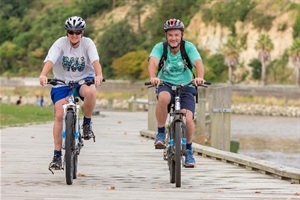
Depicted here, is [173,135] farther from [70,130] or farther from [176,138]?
[70,130]

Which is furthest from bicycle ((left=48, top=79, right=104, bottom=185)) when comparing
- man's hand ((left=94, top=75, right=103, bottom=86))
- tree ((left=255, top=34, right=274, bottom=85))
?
tree ((left=255, top=34, right=274, bottom=85))

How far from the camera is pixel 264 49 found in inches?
4149

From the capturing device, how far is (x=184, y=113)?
1131cm

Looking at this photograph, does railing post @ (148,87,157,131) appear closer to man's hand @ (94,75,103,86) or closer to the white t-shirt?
the white t-shirt

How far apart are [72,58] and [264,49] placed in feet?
312

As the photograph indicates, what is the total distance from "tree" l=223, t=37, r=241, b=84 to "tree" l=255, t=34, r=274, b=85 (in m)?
2.34

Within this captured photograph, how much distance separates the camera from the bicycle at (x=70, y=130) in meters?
10.9

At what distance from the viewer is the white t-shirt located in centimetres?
1135

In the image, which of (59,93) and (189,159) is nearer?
(59,93)

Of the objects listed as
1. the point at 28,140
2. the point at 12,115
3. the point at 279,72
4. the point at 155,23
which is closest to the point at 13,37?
the point at 155,23

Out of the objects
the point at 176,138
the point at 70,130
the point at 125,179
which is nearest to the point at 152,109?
the point at 125,179

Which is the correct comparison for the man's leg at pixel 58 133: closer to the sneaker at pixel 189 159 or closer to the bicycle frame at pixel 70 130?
the bicycle frame at pixel 70 130

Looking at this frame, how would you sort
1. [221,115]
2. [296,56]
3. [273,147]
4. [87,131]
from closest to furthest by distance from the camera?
1. [87,131]
2. [221,115]
3. [273,147]
4. [296,56]

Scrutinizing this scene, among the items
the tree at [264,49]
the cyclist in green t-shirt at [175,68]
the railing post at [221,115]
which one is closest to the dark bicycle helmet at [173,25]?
the cyclist in green t-shirt at [175,68]
